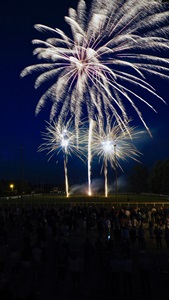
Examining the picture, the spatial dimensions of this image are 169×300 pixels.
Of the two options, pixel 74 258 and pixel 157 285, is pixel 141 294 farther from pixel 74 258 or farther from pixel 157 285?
pixel 74 258

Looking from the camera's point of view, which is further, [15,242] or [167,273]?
[15,242]

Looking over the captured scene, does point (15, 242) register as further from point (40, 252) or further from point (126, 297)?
point (126, 297)

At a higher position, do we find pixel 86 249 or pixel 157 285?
pixel 86 249

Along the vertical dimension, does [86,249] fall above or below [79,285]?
above

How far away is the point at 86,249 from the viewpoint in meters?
12.0

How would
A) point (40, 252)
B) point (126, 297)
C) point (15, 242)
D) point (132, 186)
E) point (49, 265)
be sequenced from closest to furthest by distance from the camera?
point (126, 297), point (40, 252), point (49, 265), point (15, 242), point (132, 186)

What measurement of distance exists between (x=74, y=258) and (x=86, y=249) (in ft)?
6.59

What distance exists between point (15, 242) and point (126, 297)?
11349 mm

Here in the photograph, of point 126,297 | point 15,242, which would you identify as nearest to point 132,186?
point 15,242

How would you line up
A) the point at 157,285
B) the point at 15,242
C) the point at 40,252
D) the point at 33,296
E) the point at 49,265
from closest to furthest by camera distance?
the point at 33,296, the point at 157,285, the point at 40,252, the point at 49,265, the point at 15,242

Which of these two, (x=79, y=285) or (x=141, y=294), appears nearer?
(x=141, y=294)

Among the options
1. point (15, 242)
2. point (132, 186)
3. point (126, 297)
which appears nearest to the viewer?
point (126, 297)

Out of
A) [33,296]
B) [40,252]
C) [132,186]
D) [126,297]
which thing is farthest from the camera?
[132,186]

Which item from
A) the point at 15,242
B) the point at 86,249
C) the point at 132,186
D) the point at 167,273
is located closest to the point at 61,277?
the point at 86,249
